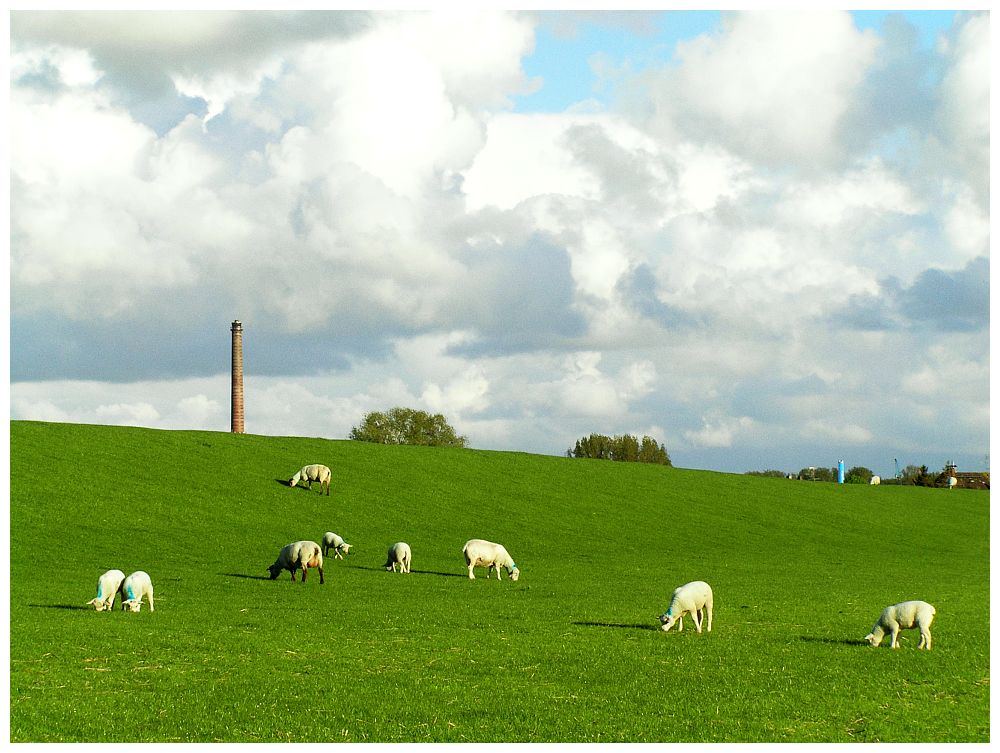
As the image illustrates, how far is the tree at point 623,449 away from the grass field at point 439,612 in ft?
296

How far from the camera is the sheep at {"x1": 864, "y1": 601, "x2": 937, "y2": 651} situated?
62.5ft

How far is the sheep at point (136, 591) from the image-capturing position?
2488 centimetres

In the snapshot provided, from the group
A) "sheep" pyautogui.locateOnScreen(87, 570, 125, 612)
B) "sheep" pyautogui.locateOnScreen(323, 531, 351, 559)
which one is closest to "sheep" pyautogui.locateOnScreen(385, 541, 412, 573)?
"sheep" pyautogui.locateOnScreen(323, 531, 351, 559)

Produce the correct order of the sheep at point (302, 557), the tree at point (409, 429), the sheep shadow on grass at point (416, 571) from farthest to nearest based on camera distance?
the tree at point (409, 429) < the sheep shadow on grass at point (416, 571) < the sheep at point (302, 557)

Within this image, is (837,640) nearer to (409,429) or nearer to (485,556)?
(485,556)

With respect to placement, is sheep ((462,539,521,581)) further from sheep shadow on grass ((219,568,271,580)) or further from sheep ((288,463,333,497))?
sheep ((288,463,333,497))

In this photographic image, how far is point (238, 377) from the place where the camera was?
3954 inches

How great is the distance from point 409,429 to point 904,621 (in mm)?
126595

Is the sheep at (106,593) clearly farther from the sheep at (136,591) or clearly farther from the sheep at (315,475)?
the sheep at (315,475)

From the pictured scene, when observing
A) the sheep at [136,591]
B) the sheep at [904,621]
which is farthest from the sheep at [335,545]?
the sheep at [904,621]

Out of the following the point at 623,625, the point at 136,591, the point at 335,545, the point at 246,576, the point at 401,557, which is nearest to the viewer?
the point at 623,625

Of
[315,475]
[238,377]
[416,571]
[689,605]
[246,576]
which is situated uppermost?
[238,377]

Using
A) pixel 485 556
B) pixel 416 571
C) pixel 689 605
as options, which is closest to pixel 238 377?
pixel 416 571

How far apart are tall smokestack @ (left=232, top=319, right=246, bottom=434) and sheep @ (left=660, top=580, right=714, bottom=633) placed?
261 ft
